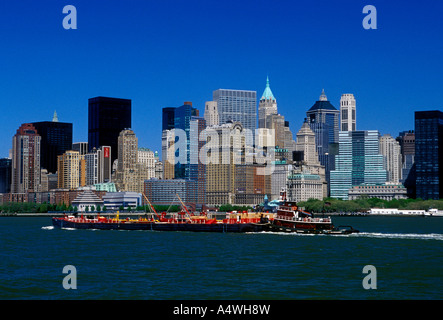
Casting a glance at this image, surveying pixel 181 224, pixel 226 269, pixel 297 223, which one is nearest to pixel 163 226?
pixel 181 224

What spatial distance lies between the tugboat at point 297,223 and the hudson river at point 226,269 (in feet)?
47.0

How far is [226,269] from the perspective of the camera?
58.0 metres

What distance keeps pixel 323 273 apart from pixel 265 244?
96.2ft

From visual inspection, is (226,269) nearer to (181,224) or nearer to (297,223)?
(297,223)

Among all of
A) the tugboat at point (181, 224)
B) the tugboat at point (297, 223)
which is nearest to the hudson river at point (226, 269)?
the tugboat at point (297, 223)

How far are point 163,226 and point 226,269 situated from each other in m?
66.8

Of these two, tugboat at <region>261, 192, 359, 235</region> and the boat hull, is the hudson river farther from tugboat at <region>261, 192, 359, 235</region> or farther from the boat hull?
the boat hull

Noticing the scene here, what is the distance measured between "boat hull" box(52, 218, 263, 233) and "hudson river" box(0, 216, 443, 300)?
23.0m

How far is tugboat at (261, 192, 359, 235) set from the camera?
104 m

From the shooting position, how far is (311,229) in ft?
344

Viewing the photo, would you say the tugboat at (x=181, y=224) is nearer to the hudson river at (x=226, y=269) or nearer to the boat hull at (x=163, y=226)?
the boat hull at (x=163, y=226)

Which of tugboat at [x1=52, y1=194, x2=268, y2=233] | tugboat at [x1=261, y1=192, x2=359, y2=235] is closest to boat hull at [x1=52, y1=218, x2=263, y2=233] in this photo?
tugboat at [x1=52, y1=194, x2=268, y2=233]
